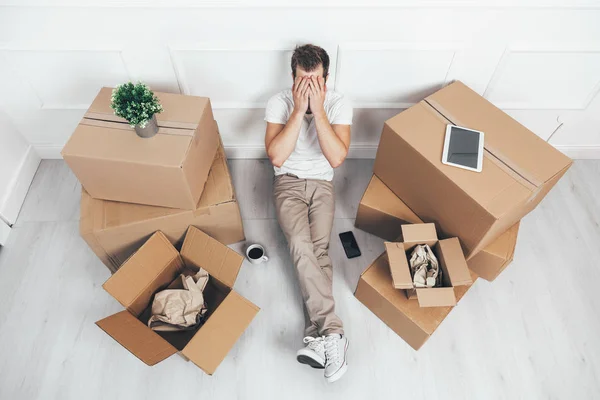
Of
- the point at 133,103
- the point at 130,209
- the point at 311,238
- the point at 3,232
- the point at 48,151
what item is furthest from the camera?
the point at 48,151

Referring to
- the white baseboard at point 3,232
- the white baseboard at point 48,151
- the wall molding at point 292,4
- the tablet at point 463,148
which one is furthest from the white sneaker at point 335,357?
the white baseboard at point 48,151

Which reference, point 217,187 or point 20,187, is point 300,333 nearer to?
point 217,187

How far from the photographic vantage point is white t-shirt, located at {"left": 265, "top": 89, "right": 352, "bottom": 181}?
5.60 feet

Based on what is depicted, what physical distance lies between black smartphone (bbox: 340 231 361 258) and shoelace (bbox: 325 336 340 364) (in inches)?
18.3

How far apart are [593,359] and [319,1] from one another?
187cm

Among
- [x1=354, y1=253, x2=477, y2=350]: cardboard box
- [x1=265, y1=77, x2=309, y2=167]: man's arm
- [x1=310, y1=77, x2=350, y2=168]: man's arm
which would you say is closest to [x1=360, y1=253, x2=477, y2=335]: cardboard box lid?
[x1=354, y1=253, x2=477, y2=350]: cardboard box

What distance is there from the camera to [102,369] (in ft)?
5.38

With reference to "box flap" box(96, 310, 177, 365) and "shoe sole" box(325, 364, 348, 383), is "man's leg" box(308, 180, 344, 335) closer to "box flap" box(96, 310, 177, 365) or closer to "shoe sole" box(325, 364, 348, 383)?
"shoe sole" box(325, 364, 348, 383)

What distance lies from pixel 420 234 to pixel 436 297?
0.87ft

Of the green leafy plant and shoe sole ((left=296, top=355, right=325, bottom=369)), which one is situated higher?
the green leafy plant

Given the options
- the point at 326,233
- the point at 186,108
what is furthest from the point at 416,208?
the point at 186,108

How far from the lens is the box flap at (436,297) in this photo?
1470mm

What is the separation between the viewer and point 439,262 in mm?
1628

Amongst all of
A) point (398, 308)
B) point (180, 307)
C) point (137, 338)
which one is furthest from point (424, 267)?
point (137, 338)
